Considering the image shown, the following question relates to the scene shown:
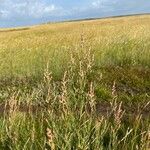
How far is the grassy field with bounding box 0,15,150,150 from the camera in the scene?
589 cm

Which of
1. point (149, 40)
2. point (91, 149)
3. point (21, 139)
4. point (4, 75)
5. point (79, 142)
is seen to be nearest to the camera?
point (79, 142)

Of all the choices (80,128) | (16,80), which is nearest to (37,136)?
(80,128)

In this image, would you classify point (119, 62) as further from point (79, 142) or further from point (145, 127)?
point (79, 142)

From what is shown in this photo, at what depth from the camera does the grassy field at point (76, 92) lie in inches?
232

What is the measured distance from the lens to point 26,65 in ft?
53.3

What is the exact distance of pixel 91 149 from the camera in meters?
5.78

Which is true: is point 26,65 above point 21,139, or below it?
below

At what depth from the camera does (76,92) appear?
752 centimetres

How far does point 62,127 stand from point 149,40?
1299 cm

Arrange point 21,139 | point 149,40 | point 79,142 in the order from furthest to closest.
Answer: point 149,40 < point 21,139 < point 79,142

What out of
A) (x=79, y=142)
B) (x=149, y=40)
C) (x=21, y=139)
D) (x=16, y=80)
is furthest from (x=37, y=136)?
(x=149, y=40)

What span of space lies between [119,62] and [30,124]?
974 centimetres

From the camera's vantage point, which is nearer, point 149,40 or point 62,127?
point 62,127

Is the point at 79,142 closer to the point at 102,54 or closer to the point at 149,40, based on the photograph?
the point at 102,54
